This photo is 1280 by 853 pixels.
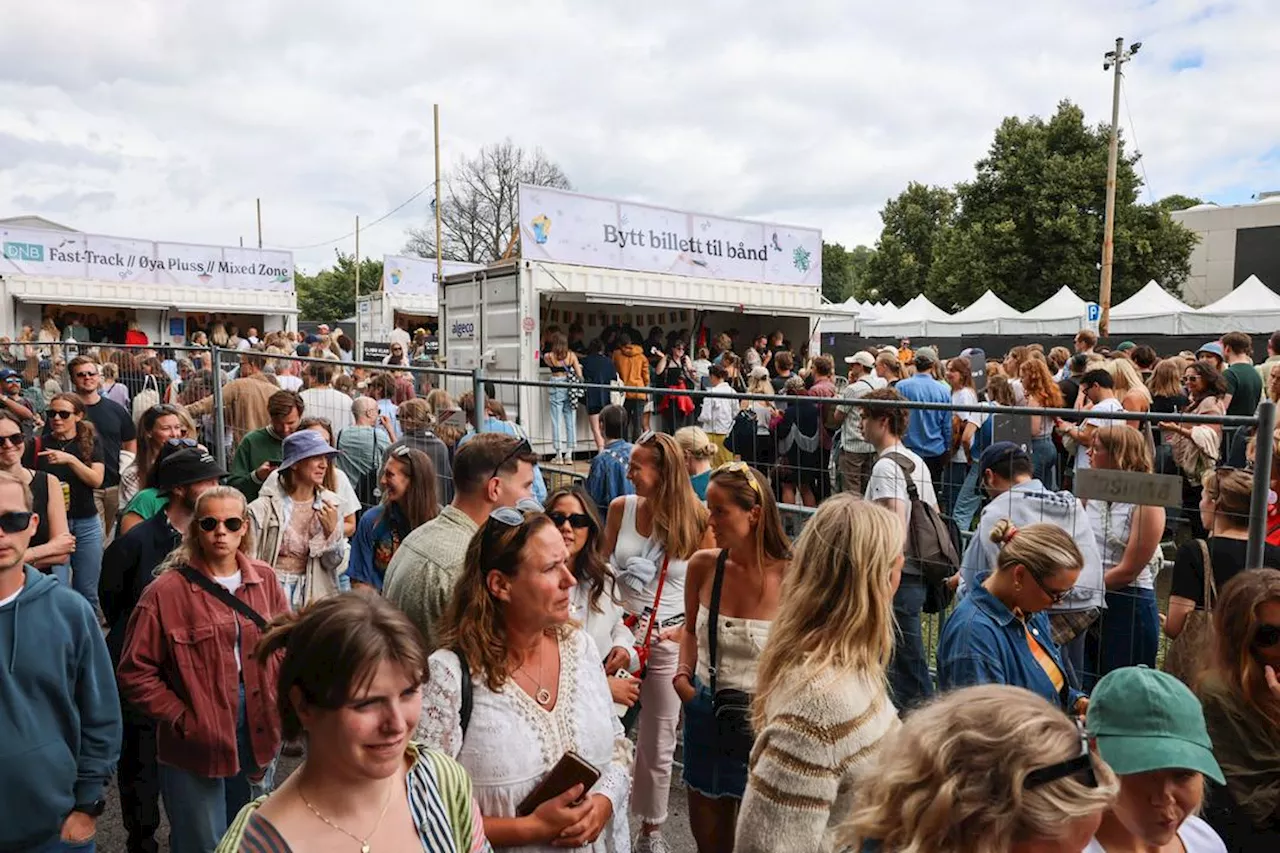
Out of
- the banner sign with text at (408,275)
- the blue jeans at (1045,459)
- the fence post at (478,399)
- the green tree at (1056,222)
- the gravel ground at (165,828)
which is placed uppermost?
the green tree at (1056,222)

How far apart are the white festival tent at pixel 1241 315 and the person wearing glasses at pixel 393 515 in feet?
81.9

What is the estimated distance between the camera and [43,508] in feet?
14.1

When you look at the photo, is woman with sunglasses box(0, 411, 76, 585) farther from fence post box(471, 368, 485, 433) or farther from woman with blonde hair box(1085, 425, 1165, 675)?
woman with blonde hair box(1085, 425, 1165, 675)

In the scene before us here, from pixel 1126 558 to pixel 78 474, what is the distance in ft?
19.8

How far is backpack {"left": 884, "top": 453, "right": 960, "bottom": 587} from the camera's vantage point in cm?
426

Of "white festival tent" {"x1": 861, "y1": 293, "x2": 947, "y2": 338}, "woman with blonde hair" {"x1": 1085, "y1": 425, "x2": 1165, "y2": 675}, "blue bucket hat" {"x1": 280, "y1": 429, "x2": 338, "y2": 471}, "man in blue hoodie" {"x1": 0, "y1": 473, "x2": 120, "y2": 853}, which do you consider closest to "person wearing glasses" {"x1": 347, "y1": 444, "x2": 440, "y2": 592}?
"blue bucket hat" {"x1": 280, "y1": 429, "x2": 338, "y2": 471}

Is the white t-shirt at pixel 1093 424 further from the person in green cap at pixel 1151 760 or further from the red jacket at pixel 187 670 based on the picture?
the red jacket at pixel 187 670

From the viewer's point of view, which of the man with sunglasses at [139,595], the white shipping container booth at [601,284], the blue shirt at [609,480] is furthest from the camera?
the white shipping container booth at [601,284]

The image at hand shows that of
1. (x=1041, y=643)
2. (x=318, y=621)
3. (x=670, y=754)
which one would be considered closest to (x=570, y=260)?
(x=670, y=754)

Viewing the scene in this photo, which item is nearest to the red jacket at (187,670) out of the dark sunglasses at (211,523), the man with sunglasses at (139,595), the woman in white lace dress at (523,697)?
the dark sunglasses at (211,523)

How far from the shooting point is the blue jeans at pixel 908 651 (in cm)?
418

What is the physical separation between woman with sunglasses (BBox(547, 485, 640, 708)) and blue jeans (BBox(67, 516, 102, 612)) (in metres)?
3.74

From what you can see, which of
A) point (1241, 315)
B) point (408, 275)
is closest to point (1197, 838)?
point (1241, 315)

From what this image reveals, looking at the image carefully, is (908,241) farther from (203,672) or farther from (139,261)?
(203,672)
